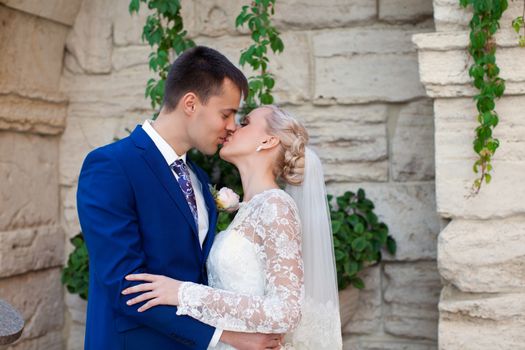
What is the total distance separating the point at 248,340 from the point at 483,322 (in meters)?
0.95

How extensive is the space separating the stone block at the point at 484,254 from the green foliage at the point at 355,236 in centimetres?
61

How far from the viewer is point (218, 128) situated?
8.43 feet

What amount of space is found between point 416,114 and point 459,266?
105 cm

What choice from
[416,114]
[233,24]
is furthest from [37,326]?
[416,114]

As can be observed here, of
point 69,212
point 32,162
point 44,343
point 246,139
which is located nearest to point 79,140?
point 32,162

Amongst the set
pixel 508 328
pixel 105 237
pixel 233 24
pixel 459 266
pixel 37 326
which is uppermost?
pixel 233 24

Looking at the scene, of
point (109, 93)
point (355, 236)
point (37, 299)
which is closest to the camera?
point (355, 236)

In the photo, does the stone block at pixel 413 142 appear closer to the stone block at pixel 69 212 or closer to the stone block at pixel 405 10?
the stone block at pixel 405 10

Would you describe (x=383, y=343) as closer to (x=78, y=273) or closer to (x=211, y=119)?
(x=78, y=273)

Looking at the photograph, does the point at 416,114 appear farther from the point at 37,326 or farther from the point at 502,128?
the point at 37,326

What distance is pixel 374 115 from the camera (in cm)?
373

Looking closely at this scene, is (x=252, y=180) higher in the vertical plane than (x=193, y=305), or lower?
higher

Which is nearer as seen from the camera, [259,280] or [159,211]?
[159,211]

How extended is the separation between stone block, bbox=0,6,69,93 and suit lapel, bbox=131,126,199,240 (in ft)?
4.99
